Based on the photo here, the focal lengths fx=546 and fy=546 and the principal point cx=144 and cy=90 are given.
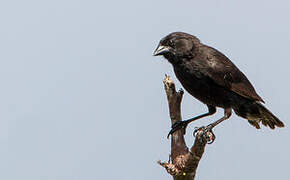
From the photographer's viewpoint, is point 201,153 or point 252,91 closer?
Result: point 201,153

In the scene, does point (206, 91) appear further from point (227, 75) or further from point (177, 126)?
point (177, 126)

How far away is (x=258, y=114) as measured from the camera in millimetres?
7188

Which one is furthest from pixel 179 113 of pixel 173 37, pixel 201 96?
pixel 173 37

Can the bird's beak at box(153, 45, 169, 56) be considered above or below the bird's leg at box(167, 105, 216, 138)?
above

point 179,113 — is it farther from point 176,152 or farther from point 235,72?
point 235,72

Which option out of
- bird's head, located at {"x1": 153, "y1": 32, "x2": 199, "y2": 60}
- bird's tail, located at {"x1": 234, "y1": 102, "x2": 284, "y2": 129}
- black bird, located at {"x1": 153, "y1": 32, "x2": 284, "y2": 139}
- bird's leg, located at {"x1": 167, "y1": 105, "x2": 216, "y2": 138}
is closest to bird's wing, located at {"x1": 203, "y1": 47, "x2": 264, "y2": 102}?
black bird, located at {"x1": 153, "y1": 32, "x2": 284, "y2": 139}

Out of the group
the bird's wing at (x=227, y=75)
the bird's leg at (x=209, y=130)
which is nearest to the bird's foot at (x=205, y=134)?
the bird's leg at (x=209, y=130)

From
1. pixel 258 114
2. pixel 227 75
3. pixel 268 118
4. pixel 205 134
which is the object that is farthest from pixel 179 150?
pixel 268 118

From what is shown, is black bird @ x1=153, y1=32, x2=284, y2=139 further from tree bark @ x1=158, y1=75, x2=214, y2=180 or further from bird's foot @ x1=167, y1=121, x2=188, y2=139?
tree bark @ x1=158, y1=75, x2=214, y2=180

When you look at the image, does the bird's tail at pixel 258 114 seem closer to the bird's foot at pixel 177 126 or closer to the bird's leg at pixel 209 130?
the bird's leg at pixel 209 130

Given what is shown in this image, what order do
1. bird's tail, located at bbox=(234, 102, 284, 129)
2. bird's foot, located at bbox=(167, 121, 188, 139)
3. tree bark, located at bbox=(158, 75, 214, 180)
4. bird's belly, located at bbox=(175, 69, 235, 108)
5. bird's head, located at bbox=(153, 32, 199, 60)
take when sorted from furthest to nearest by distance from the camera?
bird's tail, located at bbox=(234, 102, 284, 129), bird's head, located at bbox=(153, 32, 199, 60), bird's belly, located at bbox=(175, 69, 235, 108), bird's foot, located at bbox=(167, 121, 188, 139), tree bark, located at bbox=(158, 75, 214, 180)

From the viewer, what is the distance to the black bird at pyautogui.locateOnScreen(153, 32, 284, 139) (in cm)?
664

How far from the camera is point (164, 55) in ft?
22.4

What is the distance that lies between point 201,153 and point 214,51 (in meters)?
1.78
